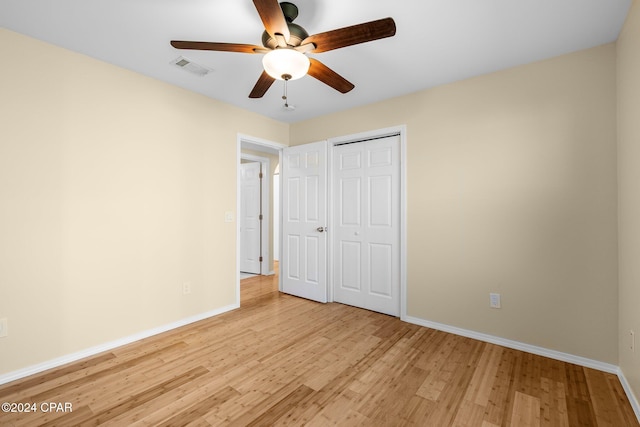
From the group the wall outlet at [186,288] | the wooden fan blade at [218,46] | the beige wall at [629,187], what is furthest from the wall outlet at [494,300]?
the wall outlet at [186,288]

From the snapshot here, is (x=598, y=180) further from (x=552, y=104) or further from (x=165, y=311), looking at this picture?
(x=165, y=311)

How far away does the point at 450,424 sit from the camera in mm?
1642

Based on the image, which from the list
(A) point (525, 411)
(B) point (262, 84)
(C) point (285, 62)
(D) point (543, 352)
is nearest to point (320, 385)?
(A) point (525, 411)

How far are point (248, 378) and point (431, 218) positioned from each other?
221 cm

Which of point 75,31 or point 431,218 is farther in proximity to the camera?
point 431,218

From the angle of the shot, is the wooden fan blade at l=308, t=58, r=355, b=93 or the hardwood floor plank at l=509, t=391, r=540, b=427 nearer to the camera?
the hardwood floor plank at l=509, t=391, r=540, b=427

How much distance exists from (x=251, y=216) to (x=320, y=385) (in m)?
3.90

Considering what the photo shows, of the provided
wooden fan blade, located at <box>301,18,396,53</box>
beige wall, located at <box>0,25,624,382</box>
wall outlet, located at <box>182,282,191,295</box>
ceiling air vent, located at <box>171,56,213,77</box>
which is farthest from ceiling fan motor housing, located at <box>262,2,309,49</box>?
wall outlet, located at <box>182,282,191,295</box>

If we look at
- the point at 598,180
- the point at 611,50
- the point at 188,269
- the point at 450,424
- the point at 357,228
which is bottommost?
the point at 450,424

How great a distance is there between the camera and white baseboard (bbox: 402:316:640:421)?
1906mm

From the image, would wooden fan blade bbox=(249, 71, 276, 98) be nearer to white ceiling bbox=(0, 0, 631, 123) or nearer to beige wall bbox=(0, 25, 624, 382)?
white ceiling bbox=(0, 0, 631, 123)

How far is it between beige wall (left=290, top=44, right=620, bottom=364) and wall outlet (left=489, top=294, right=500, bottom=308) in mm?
36

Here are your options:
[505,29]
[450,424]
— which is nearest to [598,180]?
[505,29]

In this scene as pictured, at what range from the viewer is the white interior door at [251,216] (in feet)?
17.8
